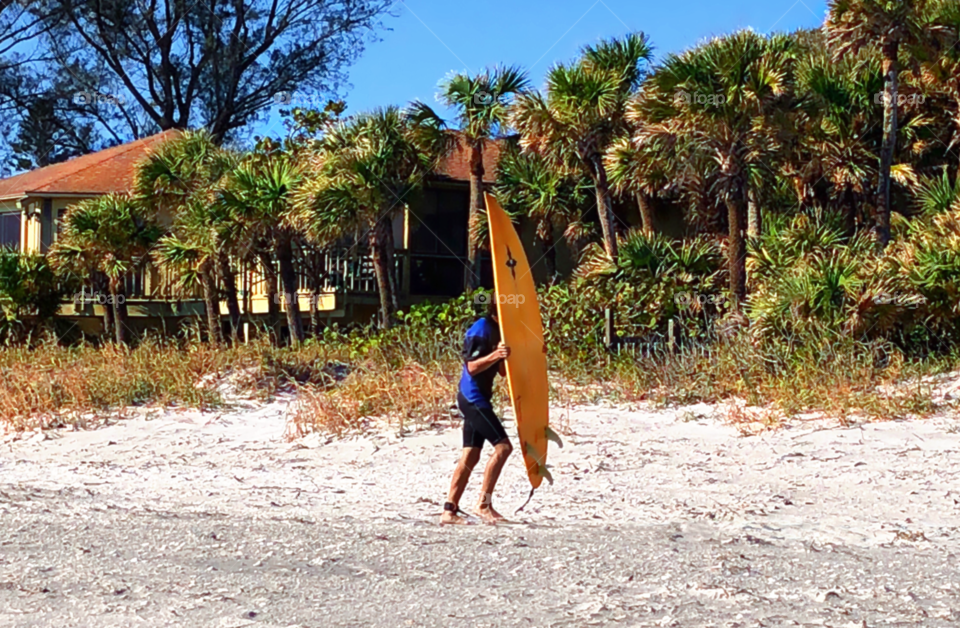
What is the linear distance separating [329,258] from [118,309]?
12.7ft

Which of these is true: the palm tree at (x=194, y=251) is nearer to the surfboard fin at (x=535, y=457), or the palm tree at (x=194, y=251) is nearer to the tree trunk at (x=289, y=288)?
the tree trunk at (x=289, y=288)

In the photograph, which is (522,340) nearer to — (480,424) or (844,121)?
(480,424)

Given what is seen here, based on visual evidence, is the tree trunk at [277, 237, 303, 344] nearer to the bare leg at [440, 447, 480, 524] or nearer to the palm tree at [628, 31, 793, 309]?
the palm tree at [628, 31, 793, 309]

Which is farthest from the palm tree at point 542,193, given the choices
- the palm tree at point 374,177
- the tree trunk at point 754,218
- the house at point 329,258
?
the tree trunk at point 754,218

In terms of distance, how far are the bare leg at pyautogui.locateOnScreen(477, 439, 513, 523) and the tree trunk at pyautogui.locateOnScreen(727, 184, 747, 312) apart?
26.0 feet

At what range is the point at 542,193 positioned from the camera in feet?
68.0

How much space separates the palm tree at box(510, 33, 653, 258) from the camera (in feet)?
59.8

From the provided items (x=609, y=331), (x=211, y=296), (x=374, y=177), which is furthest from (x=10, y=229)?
(x=609, y=331)

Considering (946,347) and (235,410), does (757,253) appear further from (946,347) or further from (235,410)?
(235,410)

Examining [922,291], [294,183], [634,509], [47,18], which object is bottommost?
[634,509]

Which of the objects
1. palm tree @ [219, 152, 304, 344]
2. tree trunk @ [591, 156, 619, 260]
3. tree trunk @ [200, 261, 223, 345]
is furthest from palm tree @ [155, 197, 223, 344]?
tree trunk @ [591, 156, 619, 260]

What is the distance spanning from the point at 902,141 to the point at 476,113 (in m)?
6.57

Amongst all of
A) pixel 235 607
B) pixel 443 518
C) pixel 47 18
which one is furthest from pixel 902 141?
pixel 47 18

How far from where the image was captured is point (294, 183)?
19297mm
